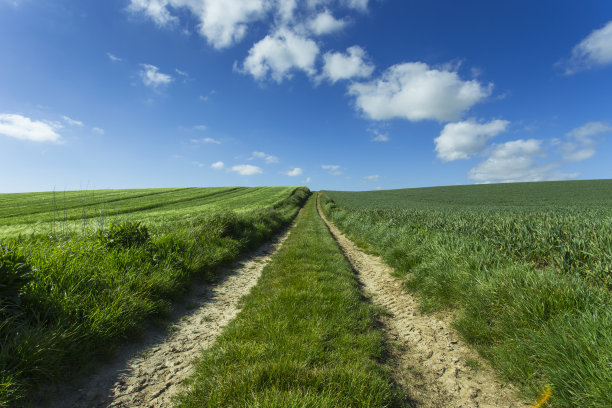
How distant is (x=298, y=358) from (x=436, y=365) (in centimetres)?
206

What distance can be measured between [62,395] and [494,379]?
5110 mm

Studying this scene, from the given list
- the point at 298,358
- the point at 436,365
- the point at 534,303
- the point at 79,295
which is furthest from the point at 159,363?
the point at 534,303

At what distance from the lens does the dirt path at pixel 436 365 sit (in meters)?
2.84

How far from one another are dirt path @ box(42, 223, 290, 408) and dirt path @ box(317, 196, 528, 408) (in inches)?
114

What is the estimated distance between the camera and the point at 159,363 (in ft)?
10.8

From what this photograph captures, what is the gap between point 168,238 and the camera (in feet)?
23.4

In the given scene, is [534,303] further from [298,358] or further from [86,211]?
[86,211]

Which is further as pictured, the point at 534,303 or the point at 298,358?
the point at 534,303

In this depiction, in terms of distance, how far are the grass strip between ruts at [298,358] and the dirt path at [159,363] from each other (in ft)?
1.07

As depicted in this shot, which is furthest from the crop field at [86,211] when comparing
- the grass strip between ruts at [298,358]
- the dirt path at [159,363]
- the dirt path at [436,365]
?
the dirt path at [436,365]

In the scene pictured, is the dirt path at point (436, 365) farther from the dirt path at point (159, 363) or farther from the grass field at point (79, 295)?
the grass field at point (79, 295)

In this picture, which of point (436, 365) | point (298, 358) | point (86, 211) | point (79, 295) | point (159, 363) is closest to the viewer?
point (298, 358)

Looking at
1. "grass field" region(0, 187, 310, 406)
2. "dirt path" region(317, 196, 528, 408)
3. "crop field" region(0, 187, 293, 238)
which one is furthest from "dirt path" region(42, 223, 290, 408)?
"crop field" region(0, 187, 293, 238)

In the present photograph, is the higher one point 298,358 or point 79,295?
point 79,295
